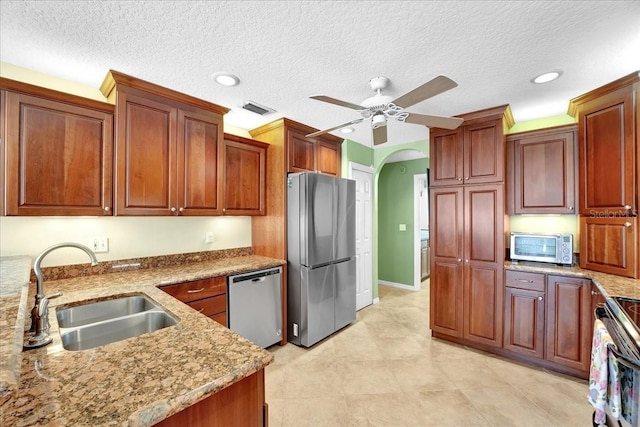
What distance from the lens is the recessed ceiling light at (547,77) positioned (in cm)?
207

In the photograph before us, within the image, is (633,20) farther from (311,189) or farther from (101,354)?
(101,354)

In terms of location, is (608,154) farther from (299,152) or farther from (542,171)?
(299,152)

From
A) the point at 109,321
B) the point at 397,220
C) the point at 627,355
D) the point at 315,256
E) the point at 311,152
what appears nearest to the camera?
the point at 627,355

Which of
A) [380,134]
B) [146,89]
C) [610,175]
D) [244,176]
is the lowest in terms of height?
[610,175]

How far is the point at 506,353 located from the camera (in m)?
2.72

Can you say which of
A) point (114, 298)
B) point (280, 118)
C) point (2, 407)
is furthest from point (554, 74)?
point (114, 298)

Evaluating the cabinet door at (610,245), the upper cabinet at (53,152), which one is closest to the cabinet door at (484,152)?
the cabinet door at (610,245)

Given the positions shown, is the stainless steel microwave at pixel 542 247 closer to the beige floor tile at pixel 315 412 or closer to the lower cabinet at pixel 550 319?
the lower cabinet at pixel 550 319

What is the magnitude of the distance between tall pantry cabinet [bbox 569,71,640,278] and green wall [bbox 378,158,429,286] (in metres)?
2.69

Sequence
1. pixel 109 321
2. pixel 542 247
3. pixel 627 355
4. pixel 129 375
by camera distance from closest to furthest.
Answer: pixel 129 375 → pixel 627 355 → pixel 109 321 → pixel 542 247

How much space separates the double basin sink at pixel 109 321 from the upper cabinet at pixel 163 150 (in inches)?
29.5

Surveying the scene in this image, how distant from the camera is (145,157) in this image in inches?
89.0

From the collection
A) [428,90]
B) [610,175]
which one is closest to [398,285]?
[610,175]

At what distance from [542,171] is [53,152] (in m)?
4.09
